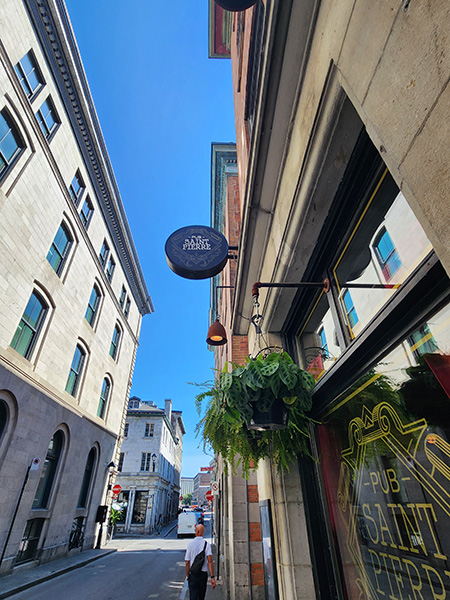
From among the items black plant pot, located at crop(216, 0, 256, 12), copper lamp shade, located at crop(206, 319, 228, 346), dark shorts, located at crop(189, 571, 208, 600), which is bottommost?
dark shorts, located at crop(189, 571, 208, 600)

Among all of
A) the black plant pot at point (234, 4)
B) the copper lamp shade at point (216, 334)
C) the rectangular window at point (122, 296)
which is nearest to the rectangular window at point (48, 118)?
the rectangular window at point (122, 296)

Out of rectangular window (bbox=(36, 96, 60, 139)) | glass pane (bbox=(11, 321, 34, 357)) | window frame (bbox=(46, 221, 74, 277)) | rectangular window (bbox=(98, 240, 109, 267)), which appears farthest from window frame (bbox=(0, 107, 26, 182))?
rectangular window (bbox=(98, 240, 109, 267))

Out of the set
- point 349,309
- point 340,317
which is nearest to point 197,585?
point 340,317

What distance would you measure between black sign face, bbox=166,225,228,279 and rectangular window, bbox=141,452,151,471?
39.5 meters

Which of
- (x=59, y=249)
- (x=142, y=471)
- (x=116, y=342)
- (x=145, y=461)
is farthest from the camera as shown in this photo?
(x=145, y=461)

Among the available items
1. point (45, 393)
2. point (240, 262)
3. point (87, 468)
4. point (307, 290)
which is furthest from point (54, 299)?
point (307, 290)

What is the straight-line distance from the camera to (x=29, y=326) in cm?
1289

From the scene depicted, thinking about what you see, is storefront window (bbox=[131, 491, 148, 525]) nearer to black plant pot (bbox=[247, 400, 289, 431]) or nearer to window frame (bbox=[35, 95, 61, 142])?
window frame (bbox=[35, 95, 61, 142])

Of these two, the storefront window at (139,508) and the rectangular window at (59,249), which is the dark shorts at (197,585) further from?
the storefront window at (139,508)

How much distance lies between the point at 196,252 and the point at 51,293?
11141 mm

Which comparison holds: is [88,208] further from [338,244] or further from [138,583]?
[338,244]

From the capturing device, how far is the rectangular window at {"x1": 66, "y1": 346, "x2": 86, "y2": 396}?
16.3m

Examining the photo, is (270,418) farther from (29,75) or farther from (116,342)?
(116,342)

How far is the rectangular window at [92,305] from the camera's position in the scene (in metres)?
18.4
